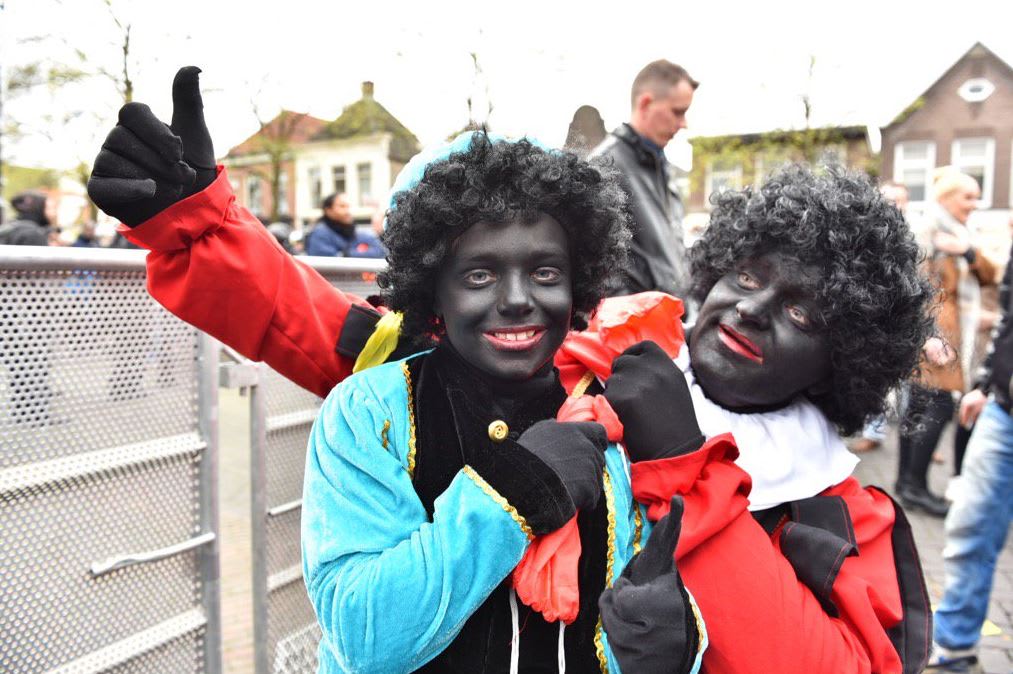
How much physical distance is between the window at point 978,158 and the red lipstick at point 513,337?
91.8 feet

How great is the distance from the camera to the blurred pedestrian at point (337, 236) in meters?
6.65

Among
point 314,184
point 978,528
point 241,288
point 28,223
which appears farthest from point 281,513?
point 314,184

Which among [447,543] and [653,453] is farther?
[653,453]

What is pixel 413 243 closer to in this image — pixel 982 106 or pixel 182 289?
pixel 182 289

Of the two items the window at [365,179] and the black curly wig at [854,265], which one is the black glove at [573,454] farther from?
the window at [365,179]

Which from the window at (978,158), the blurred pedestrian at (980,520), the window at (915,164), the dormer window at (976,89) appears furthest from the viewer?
the dormer window at (976,89)

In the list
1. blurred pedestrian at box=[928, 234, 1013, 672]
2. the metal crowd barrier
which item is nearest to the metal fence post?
the metal crowd barrier

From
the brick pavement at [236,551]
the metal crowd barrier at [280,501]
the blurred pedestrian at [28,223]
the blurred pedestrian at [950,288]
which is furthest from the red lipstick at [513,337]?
the blurred pedestrian at [28,223]

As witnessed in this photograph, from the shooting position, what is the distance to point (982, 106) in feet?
83.9

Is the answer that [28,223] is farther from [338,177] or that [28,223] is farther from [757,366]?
[338,177]

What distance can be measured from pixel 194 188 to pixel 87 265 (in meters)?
0.52

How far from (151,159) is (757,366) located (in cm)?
123

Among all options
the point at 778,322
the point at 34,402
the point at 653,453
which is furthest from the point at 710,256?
the point at 34,402

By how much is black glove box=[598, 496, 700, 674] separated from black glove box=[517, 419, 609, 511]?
0.12 m
